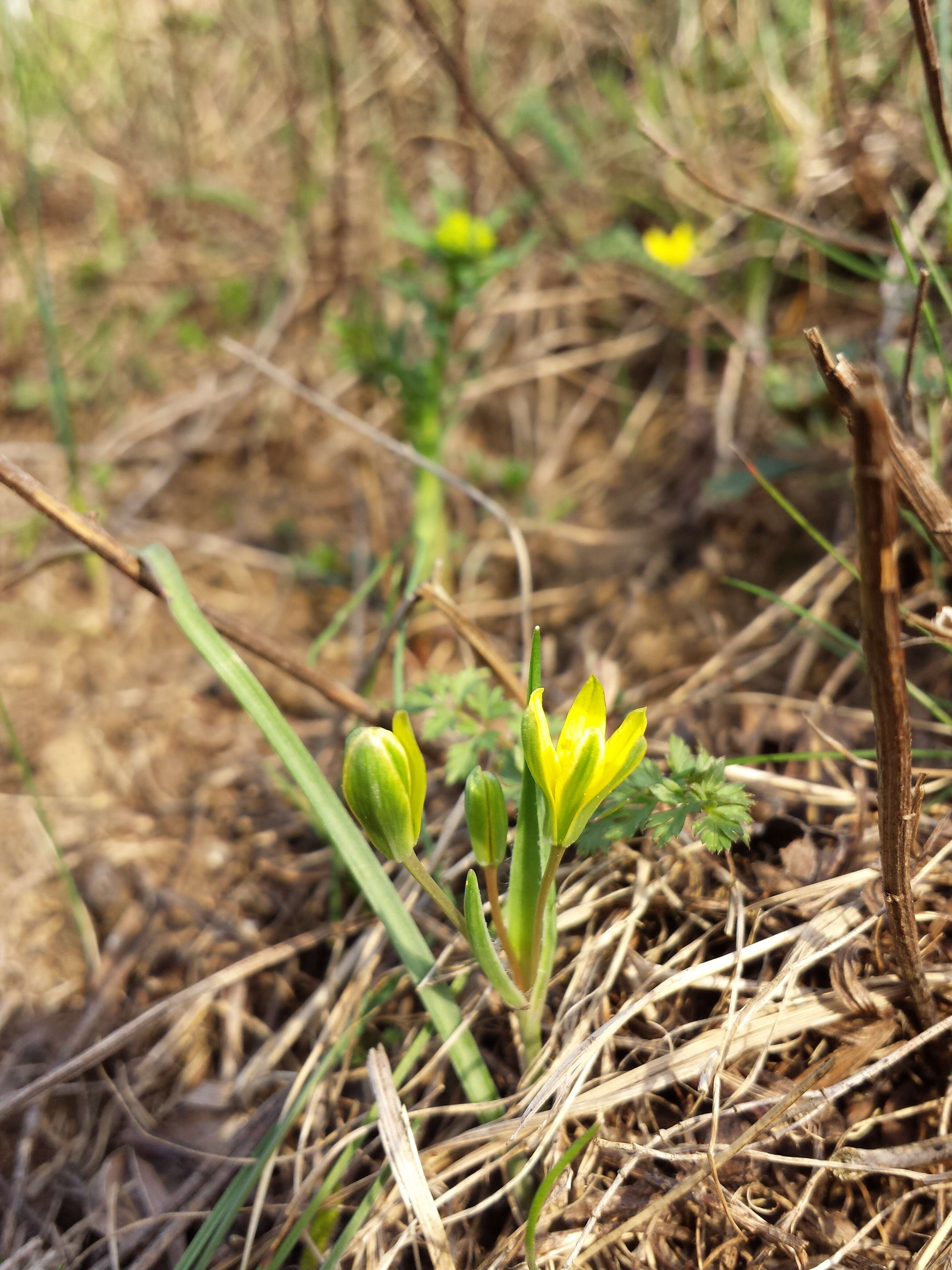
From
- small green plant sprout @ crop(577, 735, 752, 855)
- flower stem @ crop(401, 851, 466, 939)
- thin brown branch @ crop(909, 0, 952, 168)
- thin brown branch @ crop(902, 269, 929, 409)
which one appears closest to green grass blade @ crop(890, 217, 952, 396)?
thin brown branch @ crop(902, 269, 929, 409)

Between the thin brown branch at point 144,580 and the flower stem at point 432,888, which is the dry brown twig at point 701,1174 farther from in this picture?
the thin brown branch at point 144,580

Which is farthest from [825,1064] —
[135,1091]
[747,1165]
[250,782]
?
[250,782]

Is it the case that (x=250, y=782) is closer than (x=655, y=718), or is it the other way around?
(x=655, y=718)

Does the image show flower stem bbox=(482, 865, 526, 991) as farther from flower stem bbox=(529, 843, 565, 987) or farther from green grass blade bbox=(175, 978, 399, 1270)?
green grass blade bbox=(175, 978, 399, 1270)

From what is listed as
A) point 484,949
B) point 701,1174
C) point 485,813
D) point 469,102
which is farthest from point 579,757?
point 469,102

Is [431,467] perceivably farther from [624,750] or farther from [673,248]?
[673,248]

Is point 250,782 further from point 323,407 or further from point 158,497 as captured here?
point 158,497
